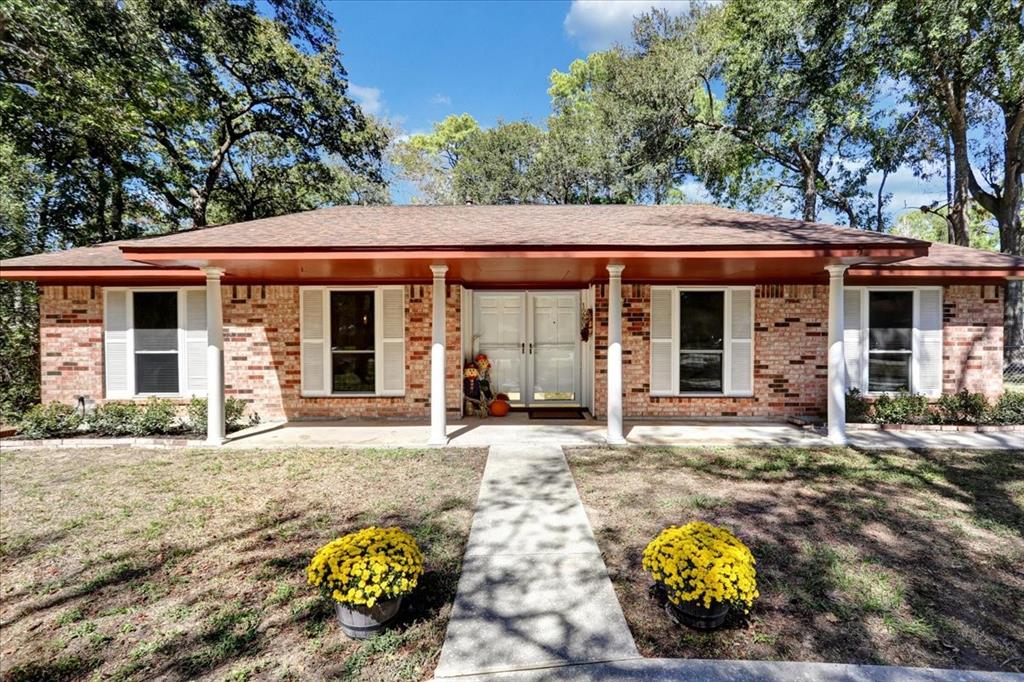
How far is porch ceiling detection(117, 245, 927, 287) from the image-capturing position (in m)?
5.50

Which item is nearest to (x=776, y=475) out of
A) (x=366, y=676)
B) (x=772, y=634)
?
(x=772, y=634)

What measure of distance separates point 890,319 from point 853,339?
723mm

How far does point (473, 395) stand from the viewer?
8203 mm

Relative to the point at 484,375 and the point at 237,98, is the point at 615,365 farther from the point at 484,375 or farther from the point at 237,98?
the point at 237,98

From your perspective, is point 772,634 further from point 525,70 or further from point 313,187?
point 525,70

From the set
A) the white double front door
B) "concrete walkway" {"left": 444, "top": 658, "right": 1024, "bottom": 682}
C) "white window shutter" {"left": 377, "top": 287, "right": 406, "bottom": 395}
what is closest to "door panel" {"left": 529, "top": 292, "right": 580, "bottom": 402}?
the white double front door

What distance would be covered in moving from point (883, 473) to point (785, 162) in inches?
646

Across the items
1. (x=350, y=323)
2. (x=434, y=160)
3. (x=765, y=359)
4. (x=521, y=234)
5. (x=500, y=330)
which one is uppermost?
(x=434, y=160)

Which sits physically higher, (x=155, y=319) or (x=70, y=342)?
(x=155, y=319)

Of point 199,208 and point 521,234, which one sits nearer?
point 521,234

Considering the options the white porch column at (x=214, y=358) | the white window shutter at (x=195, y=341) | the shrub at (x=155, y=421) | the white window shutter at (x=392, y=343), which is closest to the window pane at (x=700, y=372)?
the white window shutter at (x=392, y=343)

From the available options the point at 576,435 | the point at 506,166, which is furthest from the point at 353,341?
the point at 506,166

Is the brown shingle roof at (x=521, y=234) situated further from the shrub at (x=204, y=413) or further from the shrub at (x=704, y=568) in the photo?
the shrub at (x=704, y=568)

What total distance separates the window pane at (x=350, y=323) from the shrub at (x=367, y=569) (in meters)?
5.76
